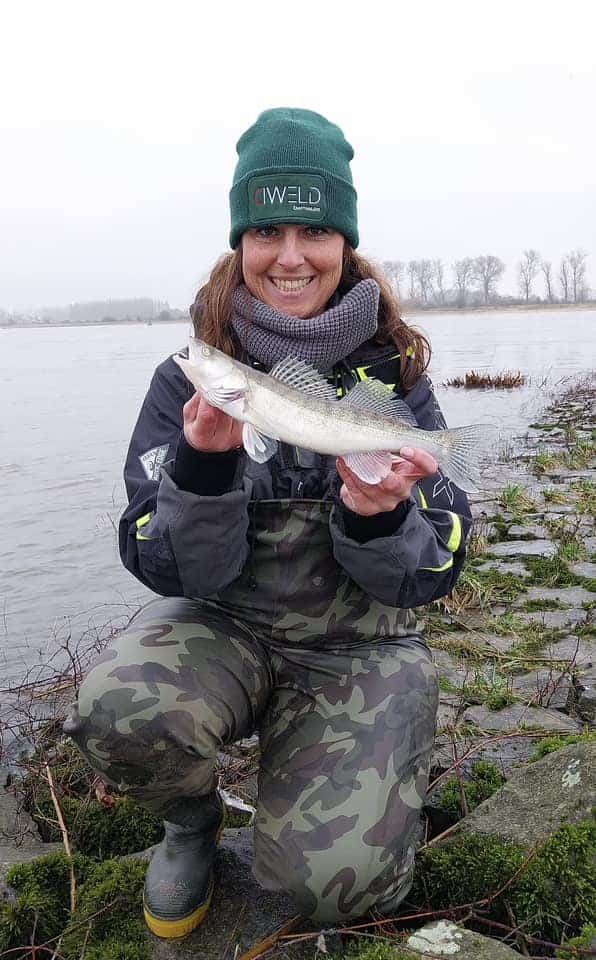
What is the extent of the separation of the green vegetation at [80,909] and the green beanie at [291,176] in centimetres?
291

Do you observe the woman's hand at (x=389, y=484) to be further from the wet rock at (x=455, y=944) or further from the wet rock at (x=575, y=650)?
the wet rock at (x=575, y=650)

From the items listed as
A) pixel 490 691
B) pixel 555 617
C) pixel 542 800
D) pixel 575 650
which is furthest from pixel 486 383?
pixel 542 800

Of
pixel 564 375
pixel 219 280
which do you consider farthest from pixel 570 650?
pixel 564 375

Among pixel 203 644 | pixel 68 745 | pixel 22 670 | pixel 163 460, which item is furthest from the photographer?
pixel 22 670

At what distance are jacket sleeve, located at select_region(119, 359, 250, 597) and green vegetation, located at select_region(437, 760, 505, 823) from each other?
57.1 inches

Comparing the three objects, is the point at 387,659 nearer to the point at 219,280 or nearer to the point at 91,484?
the point at 219,280

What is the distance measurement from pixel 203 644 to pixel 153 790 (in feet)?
1.92

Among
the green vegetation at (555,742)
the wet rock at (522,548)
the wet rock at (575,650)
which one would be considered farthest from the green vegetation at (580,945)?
the wet rock at (522,548)

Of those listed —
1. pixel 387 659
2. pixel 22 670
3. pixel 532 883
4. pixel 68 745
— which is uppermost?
pixel 387 659

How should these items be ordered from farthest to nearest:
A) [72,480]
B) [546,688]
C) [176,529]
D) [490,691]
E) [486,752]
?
[72,480] < [490,691] < [546,688] < [486,752] < [176,529]

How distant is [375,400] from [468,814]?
180cm

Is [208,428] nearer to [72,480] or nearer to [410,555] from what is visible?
[410,555]

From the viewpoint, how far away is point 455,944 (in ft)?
8.09

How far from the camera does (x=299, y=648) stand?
3359mm
